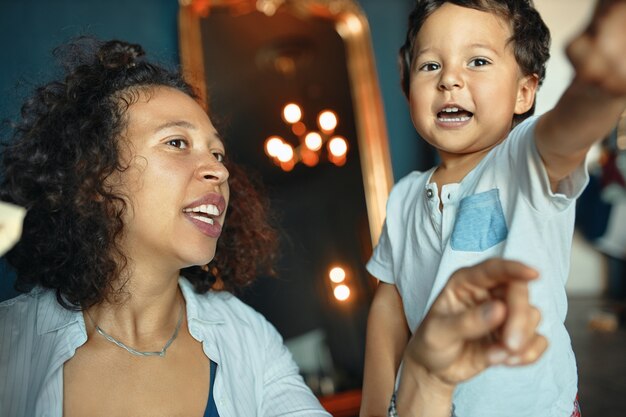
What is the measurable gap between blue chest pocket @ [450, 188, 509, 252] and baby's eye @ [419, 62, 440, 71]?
1.03 ft

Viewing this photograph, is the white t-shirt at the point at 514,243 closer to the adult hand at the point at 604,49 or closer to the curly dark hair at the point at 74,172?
the adult hand at the point at 604,49

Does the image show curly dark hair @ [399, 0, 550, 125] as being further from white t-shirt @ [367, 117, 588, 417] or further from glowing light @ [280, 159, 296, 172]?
glowing light @ [280, 159, 296, 172]

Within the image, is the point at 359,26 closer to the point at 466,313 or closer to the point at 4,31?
the point at 4,31

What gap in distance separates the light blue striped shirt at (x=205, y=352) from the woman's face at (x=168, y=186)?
9.1 inches

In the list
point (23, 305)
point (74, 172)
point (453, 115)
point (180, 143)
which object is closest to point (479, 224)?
point (453, 115)

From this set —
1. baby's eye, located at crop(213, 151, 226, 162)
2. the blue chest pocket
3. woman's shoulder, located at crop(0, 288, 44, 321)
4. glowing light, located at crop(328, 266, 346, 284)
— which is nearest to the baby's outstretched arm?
the blue chest pocket

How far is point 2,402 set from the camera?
127 cm

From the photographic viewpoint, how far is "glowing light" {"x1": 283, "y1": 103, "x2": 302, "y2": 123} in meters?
2.72

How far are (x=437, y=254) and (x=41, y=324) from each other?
3.06ft

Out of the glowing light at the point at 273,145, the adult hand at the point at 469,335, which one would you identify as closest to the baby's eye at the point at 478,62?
the adult hand at the point at 469,335

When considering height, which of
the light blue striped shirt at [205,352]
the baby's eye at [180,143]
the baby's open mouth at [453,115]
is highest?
the baby's open mouth at [453,115]

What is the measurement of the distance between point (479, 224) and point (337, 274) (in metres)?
1.65

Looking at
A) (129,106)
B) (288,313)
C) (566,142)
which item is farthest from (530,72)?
(288,313)

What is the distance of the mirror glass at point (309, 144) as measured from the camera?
102 inches
